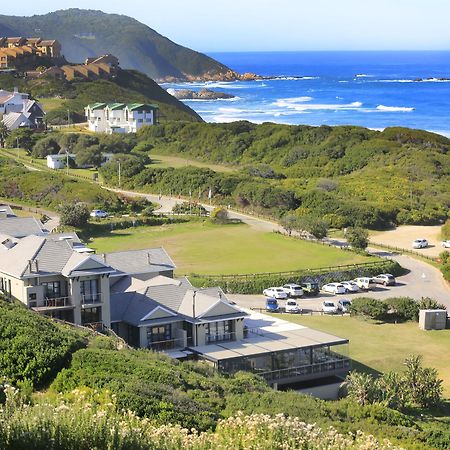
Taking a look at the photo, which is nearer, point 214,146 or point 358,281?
point 358,281

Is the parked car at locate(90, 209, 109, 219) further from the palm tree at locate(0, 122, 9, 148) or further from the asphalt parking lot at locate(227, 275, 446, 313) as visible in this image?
the palm tree at locate(0, 122, 9, 148)

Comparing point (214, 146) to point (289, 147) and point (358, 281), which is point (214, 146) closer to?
point (289, 147)

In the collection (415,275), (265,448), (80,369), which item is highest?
(265,448)

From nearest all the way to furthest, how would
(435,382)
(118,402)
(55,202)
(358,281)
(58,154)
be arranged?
(118,402)
(435,382)
(358,281)
(55,202)
(58,154)

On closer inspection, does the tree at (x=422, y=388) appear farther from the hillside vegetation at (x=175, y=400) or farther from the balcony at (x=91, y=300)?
the balcony at (x=91, y=300)

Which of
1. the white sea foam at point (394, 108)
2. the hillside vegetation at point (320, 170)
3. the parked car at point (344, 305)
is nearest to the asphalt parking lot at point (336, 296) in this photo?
the parked car at point (344, 305)

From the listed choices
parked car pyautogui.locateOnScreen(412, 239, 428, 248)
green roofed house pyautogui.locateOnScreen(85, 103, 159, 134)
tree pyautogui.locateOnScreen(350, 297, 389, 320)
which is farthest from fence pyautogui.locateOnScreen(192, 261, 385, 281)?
green roofed house pyautogui.locateOnScreen(85, 103, 159, 134)

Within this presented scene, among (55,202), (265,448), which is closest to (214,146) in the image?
(55,202)
